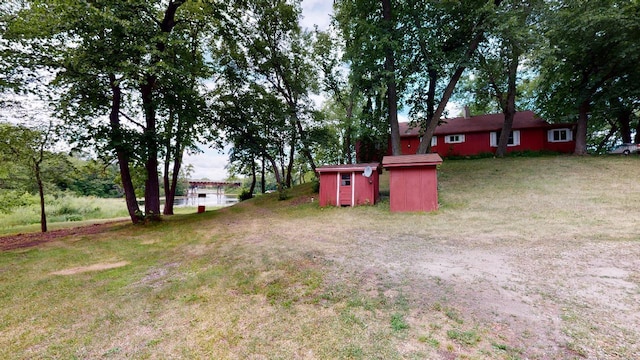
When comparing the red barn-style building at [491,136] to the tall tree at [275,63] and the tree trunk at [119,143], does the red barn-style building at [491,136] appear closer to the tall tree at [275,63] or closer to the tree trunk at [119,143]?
the tall tree at [275,63]

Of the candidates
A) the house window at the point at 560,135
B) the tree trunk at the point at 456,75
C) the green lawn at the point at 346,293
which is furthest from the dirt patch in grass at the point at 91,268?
the house window at the point at 560,135

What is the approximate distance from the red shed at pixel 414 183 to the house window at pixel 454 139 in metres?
13.1

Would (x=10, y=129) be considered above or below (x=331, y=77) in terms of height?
below

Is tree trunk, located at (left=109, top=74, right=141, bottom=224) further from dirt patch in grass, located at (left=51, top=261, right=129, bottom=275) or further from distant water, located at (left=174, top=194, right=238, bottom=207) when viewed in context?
distant water, located at (left=174, top=194, right=238, bottom=207)

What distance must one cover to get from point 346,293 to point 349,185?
29.6 feet

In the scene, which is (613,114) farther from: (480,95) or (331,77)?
(331,77)

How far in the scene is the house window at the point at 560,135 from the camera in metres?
19.2

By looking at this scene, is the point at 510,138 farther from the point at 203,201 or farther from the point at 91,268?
the point at 203,201

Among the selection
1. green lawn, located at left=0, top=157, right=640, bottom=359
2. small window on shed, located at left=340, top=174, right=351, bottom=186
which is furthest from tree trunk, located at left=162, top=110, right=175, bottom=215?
small window on shed, located at left=340, top=174, right=351, bottom=186

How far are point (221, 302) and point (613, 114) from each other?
27828mm

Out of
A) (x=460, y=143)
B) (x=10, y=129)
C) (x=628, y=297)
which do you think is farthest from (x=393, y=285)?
(x=460, y=143)

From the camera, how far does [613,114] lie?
718 inches

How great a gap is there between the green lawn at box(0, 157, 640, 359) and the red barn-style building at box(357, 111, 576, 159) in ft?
45.1

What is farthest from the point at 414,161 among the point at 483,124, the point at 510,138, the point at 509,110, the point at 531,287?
the point at 510,138
